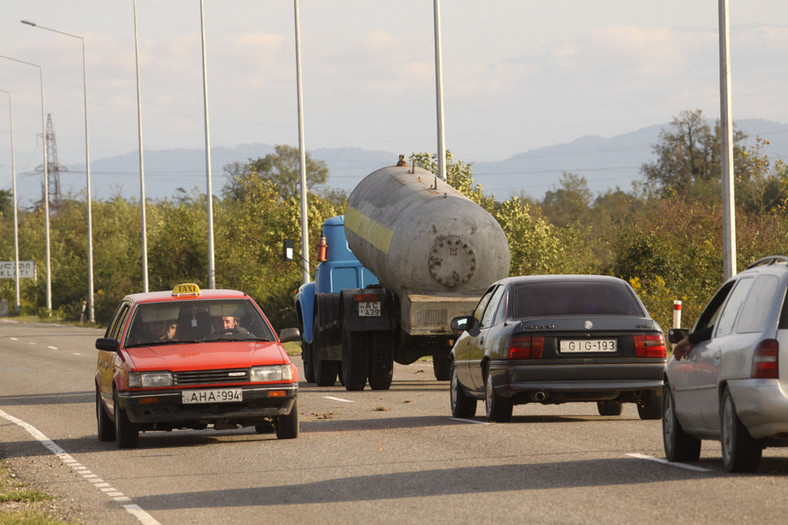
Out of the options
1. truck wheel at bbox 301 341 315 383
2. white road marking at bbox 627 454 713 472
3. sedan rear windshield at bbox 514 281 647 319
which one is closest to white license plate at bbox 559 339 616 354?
sedan rear windshield at bbox 514 281 647 319

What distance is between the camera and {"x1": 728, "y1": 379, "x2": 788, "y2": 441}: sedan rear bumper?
953 centimetres

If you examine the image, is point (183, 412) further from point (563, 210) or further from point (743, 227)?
point (563, 210)

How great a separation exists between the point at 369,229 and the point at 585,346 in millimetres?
9111

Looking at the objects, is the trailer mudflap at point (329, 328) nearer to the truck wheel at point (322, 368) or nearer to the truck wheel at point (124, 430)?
the truck wheel at point (322, 368)

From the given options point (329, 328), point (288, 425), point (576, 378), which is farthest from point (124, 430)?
point (329, 328)

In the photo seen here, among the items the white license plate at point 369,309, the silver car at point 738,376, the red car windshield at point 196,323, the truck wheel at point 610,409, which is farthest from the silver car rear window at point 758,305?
A: the white license plate at point 369,309

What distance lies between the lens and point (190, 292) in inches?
604

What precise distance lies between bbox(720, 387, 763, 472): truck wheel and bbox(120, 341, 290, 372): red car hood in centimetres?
513

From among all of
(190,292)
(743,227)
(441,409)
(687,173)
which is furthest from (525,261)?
(687,173)

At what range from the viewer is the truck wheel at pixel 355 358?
2183cm

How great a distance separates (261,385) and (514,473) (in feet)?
12.0

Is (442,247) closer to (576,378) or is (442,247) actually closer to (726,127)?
(576,378)

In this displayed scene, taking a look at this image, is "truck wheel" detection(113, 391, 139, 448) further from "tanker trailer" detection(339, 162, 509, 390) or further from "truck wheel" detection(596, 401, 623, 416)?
"tanker trailer" detection(339, 162, 509, 390)

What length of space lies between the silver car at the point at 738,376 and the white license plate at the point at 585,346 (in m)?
2.69
